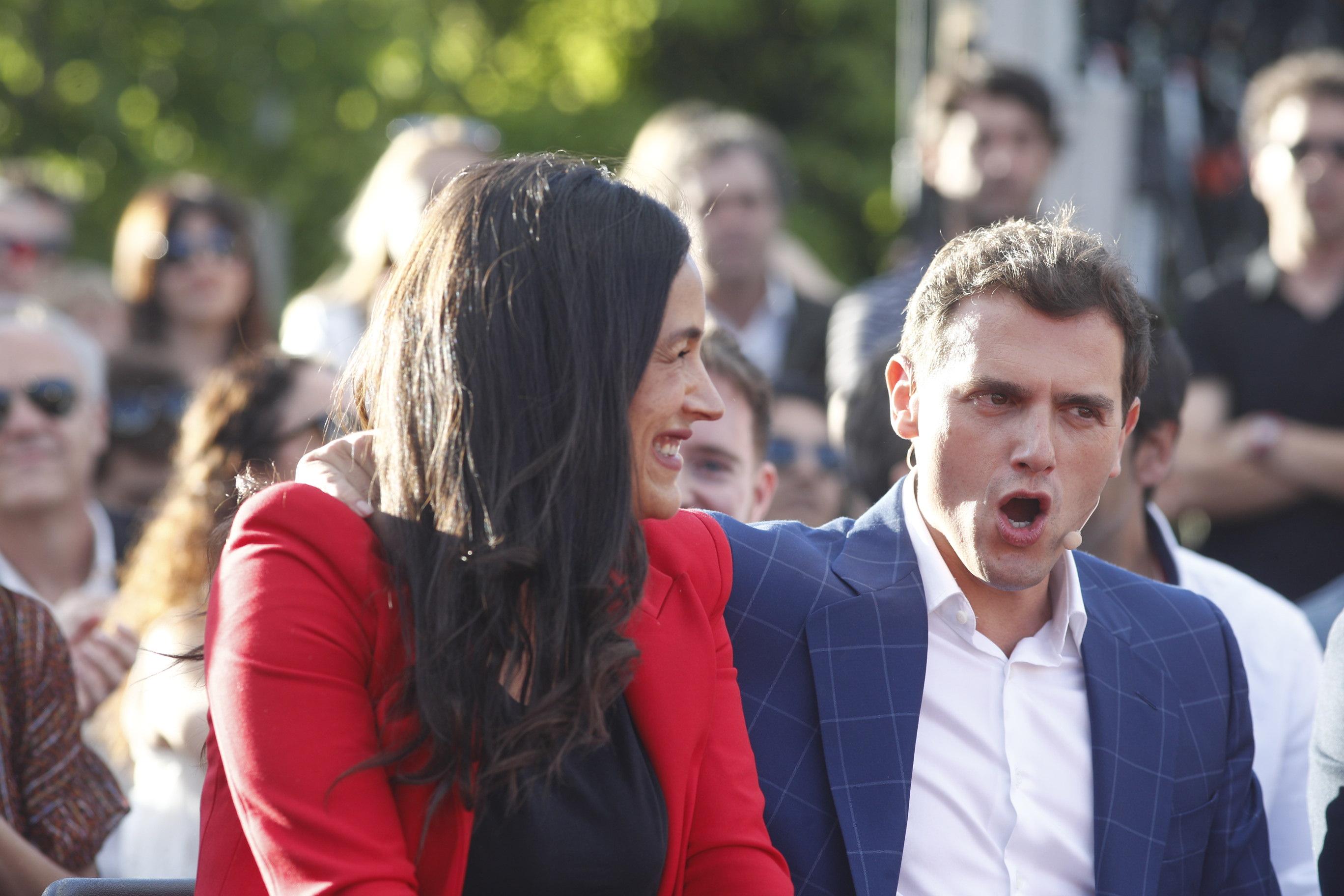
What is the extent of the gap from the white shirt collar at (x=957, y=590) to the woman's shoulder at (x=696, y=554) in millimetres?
349

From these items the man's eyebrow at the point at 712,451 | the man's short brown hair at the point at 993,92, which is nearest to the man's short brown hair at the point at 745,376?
the man's eyebrow at the point at 712,451

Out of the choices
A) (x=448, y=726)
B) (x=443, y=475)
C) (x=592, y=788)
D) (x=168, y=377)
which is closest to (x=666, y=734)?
(x=592, y=788)

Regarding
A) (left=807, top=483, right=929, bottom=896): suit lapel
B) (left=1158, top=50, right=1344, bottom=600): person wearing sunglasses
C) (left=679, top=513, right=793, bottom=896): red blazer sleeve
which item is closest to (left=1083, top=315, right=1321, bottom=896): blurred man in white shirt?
(left=807, top=483, right=929, bottom=896): suit lapel

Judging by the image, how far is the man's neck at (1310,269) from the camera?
5.10m

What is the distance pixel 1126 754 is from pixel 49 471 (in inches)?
115

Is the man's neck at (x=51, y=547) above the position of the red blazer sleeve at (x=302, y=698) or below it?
below

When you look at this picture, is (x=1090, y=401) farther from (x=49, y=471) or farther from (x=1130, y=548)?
(x=49, y=471)

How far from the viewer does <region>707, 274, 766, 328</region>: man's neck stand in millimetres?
5500

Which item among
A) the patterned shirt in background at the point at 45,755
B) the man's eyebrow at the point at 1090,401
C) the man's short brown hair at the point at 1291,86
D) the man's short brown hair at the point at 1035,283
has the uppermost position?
the man's short brown hair at the point at 1291,86

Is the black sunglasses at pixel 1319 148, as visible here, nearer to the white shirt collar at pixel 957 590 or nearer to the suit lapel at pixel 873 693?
the white shirt collar at pixel 957 590

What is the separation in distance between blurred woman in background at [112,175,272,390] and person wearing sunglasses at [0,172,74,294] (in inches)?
48.0

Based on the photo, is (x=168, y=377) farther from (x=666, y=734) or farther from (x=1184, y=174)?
(x=1184, y=174)

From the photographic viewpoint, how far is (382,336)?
2.30 meters

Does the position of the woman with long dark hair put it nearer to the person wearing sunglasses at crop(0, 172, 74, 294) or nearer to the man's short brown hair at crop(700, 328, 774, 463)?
the man's short brown hair at crop(700, 328, 774, 463)
